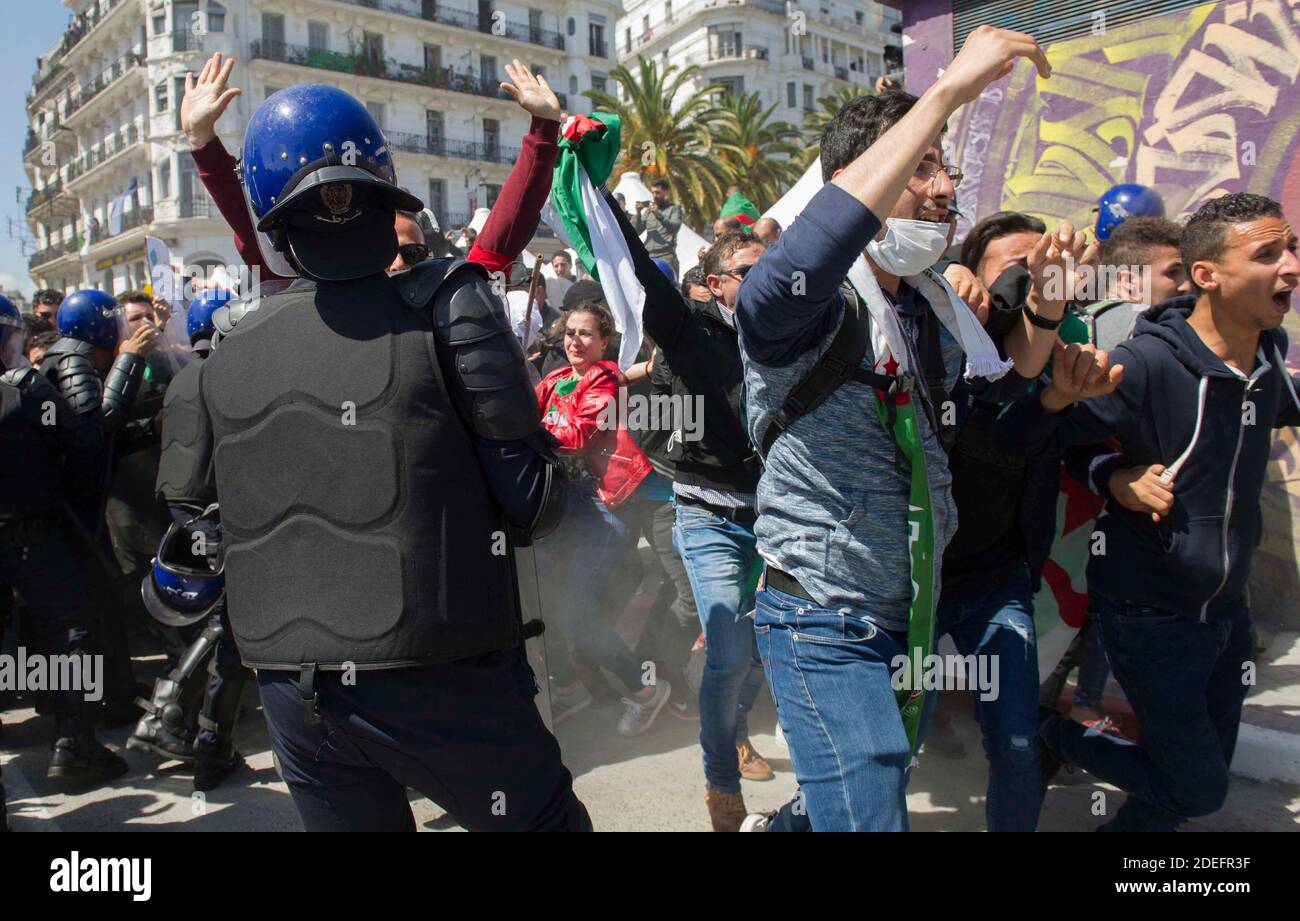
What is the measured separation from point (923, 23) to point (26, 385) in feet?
21.6

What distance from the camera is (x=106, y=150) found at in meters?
44.4

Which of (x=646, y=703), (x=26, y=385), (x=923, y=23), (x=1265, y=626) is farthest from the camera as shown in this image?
(x=923, y=23)

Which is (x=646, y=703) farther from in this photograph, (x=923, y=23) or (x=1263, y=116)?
(x=923, y=23)

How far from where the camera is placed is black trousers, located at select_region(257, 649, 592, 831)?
1.95 m

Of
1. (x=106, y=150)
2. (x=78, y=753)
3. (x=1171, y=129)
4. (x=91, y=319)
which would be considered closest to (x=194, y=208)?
(x=106, y=150)

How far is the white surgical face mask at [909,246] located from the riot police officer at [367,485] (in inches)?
34.5

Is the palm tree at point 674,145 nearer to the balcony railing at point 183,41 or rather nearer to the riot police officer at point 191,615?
the balcony railing at point 183,41

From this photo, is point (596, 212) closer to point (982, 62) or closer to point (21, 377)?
point (982, 62)

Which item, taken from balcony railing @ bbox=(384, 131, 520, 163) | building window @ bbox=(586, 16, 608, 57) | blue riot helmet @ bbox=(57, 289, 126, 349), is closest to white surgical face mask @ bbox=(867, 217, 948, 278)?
blue riot helmet @ bbox=(57, 289, 126, 349)

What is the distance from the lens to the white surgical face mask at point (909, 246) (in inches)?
83.7

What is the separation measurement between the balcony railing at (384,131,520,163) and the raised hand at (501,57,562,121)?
1610 inches

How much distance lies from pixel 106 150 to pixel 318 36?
12740mm
